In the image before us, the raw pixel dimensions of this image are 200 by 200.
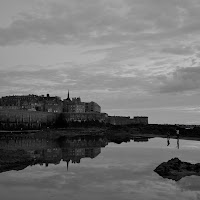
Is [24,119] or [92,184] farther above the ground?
[24,119]

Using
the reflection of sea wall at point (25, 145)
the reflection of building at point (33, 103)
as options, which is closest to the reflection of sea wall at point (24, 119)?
the reflection of building at point (33, 103)

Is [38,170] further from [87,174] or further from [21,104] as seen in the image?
[21,104]

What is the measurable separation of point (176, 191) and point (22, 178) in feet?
47.4

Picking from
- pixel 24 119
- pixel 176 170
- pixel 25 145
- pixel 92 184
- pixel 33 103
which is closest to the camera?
pixel 92 184

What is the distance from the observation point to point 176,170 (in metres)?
30.9

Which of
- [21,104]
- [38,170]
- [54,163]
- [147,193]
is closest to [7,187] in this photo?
[38,170]

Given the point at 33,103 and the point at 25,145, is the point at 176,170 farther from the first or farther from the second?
the point at 33,103

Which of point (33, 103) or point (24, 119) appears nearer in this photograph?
point (24, 119)

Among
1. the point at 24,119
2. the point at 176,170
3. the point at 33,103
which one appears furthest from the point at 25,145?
the point at 33,103

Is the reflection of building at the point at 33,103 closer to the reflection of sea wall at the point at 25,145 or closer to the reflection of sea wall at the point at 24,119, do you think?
the reflection of sea wall at the point at 24,119

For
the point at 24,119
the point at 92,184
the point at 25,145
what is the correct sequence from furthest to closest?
the point at 24,119 < the point at 25,145 < the point at 92,184

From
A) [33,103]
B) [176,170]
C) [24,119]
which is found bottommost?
[176,170]

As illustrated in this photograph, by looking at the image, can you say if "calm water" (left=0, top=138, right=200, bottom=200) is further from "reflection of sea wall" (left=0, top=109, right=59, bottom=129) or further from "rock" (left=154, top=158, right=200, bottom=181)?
"reflection of sea wall" (left=0, top=109, right=59, bottom=129)

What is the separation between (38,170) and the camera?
3294 centimetres
